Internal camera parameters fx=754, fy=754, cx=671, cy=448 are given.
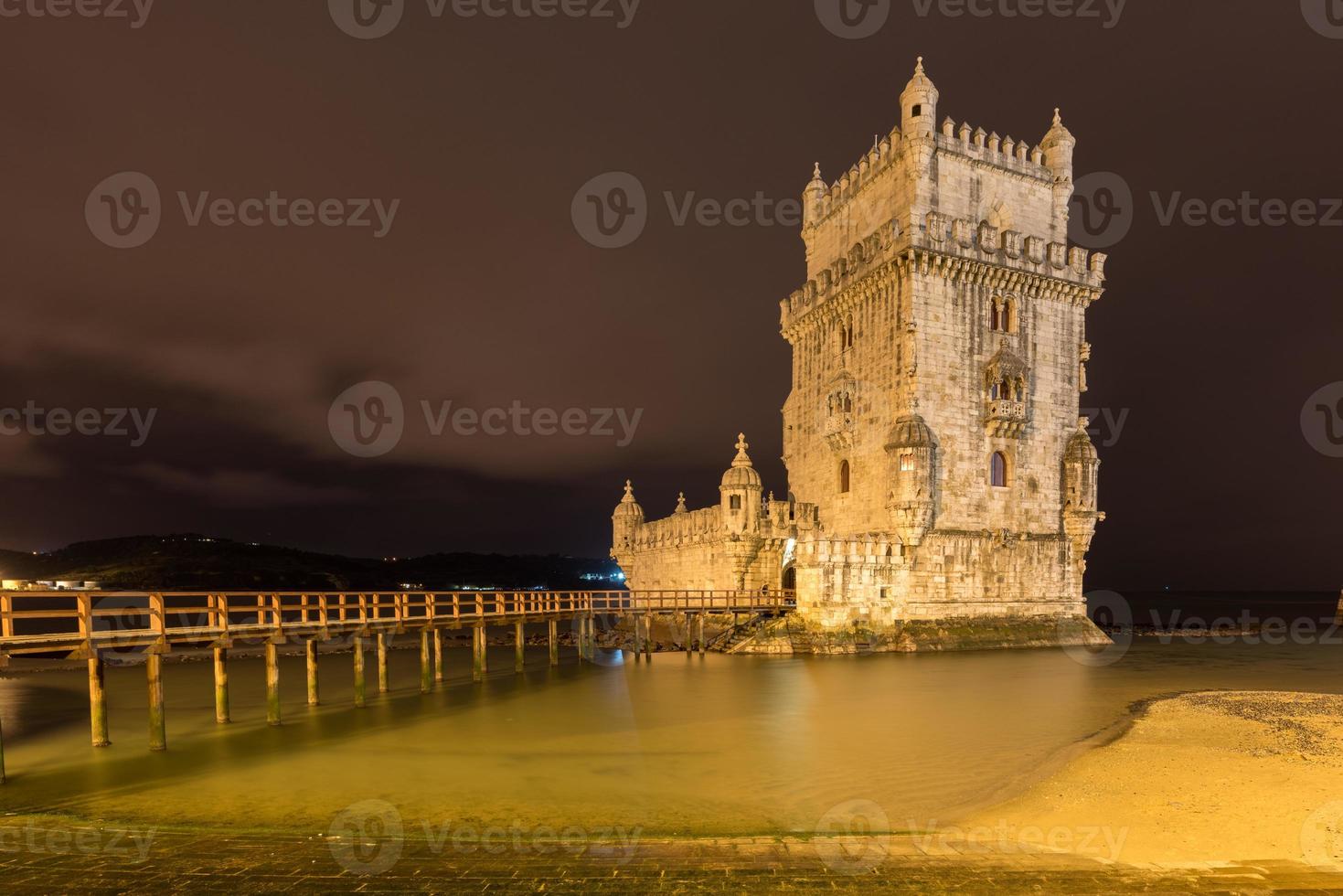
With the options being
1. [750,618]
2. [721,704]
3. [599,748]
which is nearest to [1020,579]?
[750,618]

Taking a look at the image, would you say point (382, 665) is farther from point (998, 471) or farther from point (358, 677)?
point (998, 471)

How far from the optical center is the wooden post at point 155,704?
1568 cm

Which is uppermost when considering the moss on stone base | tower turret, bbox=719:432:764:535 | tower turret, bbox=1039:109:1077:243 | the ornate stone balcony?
tower turret, bbox=1039:109:1077:243

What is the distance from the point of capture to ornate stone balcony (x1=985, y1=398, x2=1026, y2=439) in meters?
33.5

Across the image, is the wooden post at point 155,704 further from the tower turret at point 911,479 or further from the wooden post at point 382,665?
the tower turret at point 911,479

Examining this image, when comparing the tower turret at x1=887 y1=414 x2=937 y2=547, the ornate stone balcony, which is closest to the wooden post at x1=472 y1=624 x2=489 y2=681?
the tower turret at x1=887 y1=414 x2=937 y2=547

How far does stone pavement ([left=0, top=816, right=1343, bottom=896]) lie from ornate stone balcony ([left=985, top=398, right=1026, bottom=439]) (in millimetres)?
26357

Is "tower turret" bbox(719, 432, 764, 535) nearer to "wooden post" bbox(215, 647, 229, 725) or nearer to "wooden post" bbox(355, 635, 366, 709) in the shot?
"wooden post" bbox(355, 635, 366, 709)

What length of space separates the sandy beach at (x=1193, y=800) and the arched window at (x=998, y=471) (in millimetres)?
16319

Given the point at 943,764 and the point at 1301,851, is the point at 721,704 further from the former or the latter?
the point at 1301,851

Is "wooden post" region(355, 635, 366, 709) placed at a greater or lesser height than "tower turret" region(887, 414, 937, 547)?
lesser

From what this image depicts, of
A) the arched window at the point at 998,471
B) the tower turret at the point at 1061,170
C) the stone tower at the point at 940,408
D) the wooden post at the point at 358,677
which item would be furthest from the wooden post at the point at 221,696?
the tower turret at the point at 1061,170

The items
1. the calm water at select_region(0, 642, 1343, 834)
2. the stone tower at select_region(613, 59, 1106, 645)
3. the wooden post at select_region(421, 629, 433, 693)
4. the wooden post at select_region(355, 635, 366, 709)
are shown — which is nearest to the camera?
the calm water at select_region(0, 642, 1343, 834)

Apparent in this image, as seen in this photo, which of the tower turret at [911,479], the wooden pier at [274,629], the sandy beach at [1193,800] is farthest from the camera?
the tower turret at [911,479]
